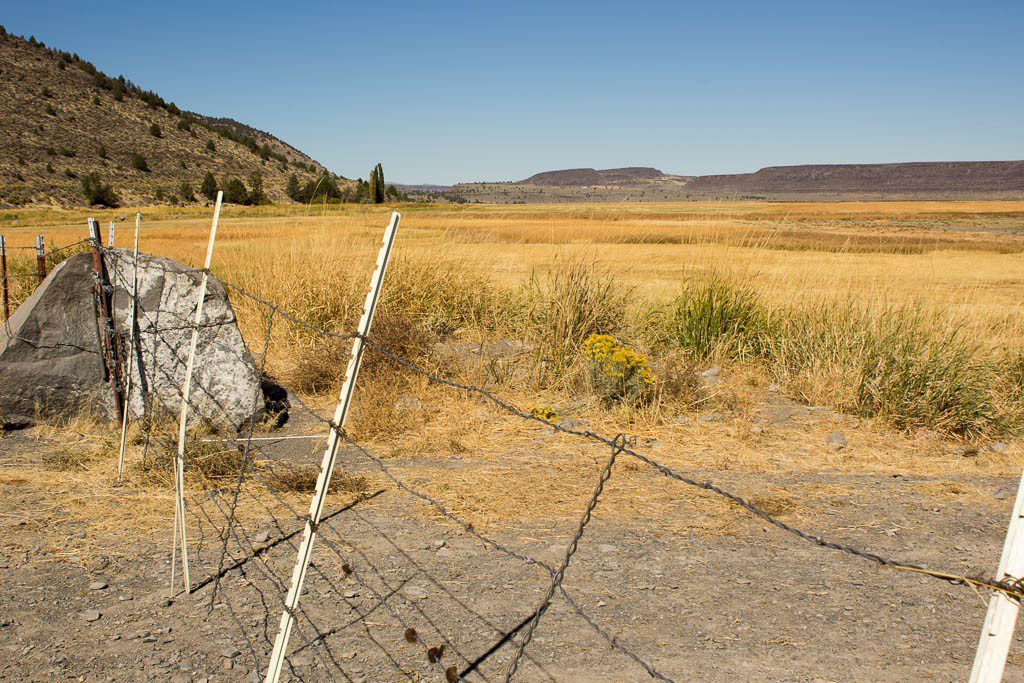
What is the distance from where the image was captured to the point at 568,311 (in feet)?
25.7

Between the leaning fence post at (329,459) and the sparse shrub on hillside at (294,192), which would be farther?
the sparse shrub on hillside at (294,192)

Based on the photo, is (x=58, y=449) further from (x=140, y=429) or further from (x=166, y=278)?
(x=166, y=278)

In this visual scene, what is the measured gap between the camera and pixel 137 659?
2990mm

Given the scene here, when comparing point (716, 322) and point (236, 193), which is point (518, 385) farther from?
point (236, 193)

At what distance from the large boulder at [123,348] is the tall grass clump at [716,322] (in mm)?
4724

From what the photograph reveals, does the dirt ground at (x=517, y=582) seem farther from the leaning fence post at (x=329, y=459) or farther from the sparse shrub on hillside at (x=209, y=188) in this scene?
the sparse shrub on hillside at (x=209, y=188)

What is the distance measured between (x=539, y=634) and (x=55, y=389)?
4509 mm

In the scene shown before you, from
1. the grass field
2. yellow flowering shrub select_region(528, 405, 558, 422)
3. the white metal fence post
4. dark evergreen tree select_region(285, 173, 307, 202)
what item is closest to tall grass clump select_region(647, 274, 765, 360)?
the grass field

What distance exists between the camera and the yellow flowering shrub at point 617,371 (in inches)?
260

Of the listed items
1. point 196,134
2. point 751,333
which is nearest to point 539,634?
point 751,333

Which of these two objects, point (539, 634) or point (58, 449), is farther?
point (58, 449)

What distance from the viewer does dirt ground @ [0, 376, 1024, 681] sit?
9.98 ft

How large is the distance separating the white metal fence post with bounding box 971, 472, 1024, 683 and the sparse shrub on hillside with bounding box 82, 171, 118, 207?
48733mm

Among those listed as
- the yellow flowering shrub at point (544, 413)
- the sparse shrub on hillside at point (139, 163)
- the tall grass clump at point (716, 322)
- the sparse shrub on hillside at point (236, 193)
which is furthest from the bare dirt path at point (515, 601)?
the sparse shrub on hillside at point (139, 163)
